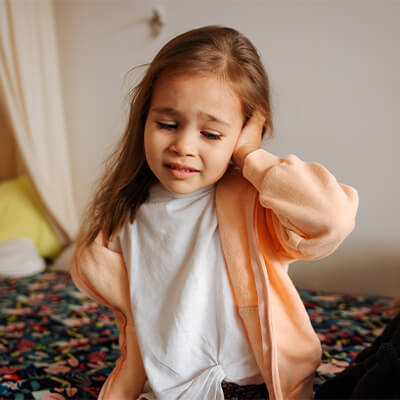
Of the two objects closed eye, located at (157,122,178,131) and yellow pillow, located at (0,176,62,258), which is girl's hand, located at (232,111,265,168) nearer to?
closed eye, located at (157,122,178,131)

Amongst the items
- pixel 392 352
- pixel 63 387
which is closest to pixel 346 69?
pixel 392 352

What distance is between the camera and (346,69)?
73.5 inches

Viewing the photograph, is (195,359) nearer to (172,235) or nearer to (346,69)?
(172,235)

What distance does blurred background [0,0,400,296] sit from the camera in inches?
73.0

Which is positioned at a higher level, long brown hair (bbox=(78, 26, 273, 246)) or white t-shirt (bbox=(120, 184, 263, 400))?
long brown hair (bbox=(78, 26, 273, 246))

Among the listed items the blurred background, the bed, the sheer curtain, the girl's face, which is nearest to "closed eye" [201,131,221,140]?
the girl's face

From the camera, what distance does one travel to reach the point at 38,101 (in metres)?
2.40

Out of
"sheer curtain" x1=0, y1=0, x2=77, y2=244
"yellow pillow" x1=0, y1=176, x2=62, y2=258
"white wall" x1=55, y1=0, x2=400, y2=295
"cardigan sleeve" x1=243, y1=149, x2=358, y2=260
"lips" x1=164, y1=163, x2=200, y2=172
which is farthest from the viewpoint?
"yellow pillow" x1=0, y1=176, x2=62, y2=258

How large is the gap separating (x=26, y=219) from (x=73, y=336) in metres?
1.12

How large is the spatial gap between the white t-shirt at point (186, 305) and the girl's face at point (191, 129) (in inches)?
3.0

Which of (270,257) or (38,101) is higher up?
(38,101)

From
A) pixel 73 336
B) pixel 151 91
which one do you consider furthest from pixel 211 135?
pixel 73 336

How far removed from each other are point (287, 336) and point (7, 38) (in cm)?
208

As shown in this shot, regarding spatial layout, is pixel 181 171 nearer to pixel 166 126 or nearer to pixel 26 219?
pixel 166 126
